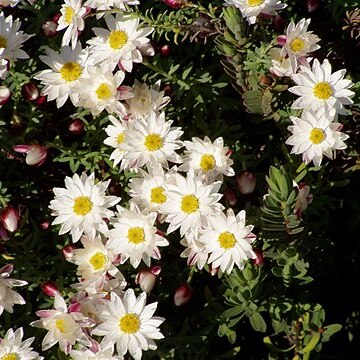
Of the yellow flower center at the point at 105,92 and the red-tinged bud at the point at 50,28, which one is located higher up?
the red-tinged bud at the point at 50,28

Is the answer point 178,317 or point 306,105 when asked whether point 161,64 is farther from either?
point 178,317

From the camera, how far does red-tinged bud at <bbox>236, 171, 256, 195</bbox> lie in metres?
2.00

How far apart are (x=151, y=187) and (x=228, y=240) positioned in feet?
0.89

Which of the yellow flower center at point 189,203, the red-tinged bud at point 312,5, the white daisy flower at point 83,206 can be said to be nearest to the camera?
the yellow flower center at point 189,203

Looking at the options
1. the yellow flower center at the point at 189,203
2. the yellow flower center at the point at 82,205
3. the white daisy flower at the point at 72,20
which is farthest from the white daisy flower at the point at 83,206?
the white daisy flower at the point at 72,20

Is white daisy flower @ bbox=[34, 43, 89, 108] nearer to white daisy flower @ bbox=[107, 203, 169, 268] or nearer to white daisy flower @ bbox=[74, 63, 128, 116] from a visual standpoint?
white daisy flower @ bbox=[74, 63, 128, 116]

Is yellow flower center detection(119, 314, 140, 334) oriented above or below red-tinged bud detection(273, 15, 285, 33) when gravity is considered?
below

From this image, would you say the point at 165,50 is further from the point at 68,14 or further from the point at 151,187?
the point at 151,187

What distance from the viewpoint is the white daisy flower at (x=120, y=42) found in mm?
2094

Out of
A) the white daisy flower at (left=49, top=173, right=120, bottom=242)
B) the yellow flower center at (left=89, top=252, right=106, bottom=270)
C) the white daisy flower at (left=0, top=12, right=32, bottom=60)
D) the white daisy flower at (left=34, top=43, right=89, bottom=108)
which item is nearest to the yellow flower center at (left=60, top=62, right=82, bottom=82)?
the white daisy flower at (left=34, top=43, right=89, bottom=108)

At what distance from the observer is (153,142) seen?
1967mm

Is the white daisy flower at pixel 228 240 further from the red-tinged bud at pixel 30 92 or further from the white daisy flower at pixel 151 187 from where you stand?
the red-tinged bud at pixel 30 92

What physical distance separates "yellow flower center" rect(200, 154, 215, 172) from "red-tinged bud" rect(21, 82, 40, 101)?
0.59m

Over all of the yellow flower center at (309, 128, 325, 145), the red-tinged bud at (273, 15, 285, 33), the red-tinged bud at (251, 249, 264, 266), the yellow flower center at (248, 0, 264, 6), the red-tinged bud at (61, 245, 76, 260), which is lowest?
the red-tinged bud at (61, 245, 76, 260)
